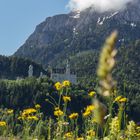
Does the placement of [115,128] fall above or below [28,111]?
below

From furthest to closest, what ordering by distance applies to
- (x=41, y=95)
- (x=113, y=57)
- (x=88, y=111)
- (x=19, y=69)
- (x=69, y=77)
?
(x=19, y=69) < (x=69, y=77) < (x=41, y=95) < (x=88, y=111) < (x=113, y=57)

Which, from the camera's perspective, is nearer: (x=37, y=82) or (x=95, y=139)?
(x=95, y=139)

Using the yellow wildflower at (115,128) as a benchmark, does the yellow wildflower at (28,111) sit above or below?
above

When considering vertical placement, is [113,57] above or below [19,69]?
below

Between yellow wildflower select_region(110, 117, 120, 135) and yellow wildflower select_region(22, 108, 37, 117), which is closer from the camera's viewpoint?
yellow wildflower select_region(110, 117, 120, 135)

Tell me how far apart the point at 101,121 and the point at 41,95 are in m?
130

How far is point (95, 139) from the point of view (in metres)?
4.95

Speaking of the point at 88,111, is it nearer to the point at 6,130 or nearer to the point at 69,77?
the point at 6,130

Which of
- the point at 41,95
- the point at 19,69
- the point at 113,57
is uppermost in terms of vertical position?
the point at 19,69

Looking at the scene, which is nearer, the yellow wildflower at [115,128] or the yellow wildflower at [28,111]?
the yellow wildflower at [115,128]

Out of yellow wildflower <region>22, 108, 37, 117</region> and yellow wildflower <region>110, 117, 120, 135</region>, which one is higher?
yellow wildflower <region>22, 108, 37, 117</region>

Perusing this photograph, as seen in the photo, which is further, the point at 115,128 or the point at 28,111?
the point at 28,111

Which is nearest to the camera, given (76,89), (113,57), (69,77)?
(113,57)

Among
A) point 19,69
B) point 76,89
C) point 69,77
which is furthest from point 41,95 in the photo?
point 19,69
